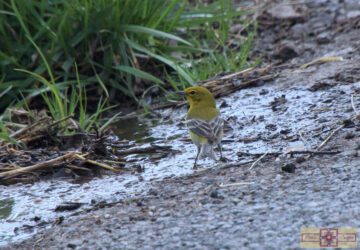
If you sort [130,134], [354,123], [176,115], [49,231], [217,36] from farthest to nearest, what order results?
[217,36], [176,115], [130,134], [354,123], [49,231]

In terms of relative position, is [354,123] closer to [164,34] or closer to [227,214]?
[227,214]

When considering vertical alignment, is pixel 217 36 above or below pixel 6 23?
below

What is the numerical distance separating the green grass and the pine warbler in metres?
0.87

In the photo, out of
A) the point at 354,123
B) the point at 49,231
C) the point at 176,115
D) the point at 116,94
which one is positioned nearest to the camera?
the point at 49,231

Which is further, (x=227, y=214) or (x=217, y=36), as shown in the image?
(x=217, y=36)

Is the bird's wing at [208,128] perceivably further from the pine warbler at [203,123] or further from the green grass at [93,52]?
the green grass at [93,52]

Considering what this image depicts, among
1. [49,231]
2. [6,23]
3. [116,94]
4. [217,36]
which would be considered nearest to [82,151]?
[49,231]

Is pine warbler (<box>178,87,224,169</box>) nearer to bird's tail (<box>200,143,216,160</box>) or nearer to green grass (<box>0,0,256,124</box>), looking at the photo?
bird's tail (<box>200,143,216,160</box>)

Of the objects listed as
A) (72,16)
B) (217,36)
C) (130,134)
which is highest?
(72,16)

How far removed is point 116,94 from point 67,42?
2.82 feet

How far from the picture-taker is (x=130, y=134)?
218 inches

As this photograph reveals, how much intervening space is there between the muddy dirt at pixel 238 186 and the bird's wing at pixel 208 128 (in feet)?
0.69

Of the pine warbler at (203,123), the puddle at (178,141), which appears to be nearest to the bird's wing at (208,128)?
the pine warbler at (203,123)

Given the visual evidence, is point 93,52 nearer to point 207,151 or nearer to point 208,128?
point 208,128
